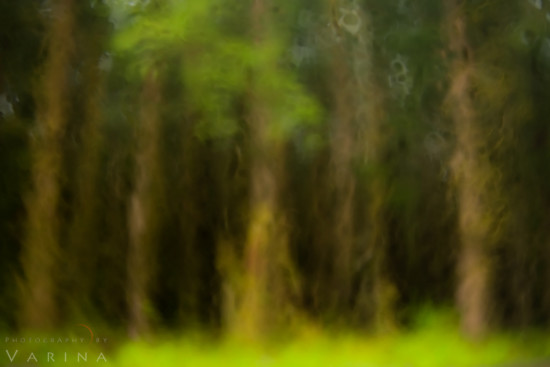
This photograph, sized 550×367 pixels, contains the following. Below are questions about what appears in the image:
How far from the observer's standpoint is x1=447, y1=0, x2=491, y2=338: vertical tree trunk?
7.96 meters

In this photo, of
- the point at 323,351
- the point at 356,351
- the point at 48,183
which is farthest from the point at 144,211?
the point at 356,351

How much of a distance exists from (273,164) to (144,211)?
5.64 ft

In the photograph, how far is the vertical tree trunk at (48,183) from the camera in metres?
7.37

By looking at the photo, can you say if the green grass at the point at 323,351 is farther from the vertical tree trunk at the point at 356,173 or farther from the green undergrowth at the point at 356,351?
the vertical tree trunk at the point at 356,173

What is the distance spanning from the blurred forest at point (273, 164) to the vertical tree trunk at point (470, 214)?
2 cm

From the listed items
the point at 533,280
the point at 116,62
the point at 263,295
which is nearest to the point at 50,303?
the point at 263,295

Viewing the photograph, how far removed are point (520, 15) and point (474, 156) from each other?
212 centimetres

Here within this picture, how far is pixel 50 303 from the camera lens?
7.38 metres

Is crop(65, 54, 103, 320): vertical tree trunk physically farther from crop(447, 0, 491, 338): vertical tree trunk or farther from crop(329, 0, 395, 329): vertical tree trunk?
crop(447, 0, 491, 338): vertical tree trunk

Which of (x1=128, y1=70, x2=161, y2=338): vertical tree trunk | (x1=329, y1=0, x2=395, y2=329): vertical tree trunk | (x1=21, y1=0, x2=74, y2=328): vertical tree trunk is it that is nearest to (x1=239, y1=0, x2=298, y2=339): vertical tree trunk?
(x1=329, y1=0, x2=395, y2=329): vertical tree trunk

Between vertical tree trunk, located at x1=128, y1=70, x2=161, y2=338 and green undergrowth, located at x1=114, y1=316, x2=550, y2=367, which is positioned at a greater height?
vertical tree trunk, located at x1=128, y1=70, x2=161, y2=338

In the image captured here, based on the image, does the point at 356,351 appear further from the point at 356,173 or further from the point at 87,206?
the point at 87,206

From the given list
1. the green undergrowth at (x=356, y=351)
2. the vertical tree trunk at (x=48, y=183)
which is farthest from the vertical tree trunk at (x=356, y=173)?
the vertical tree trunk at (x=48, y=183)

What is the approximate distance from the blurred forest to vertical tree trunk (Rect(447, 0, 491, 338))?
2 cm
